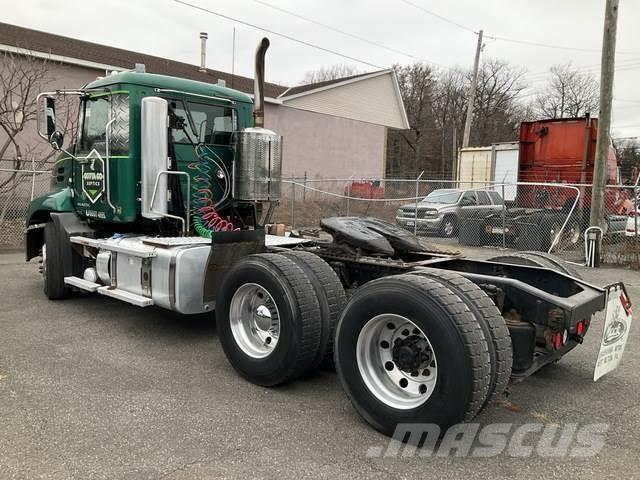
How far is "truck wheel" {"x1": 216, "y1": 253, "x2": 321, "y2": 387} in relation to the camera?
406 centimetres

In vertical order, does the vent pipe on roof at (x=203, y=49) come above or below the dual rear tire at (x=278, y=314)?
above

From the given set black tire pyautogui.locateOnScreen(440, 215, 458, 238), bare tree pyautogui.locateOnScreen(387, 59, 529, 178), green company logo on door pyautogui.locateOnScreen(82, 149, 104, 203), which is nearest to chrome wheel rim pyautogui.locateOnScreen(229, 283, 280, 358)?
green company logo on door pyautogui.locateOnScreen(82, 149, 104, 203)

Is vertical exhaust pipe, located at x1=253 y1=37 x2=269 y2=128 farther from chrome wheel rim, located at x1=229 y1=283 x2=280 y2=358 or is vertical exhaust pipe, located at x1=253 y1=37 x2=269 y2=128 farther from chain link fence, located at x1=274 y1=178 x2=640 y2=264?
chain link fence, located at x1=274 y1=178 x2=640 y2=264

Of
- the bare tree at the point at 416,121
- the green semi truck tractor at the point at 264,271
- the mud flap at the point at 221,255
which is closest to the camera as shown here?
the green semi truck tractor at the point at 264,271

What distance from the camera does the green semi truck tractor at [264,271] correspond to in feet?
11.0

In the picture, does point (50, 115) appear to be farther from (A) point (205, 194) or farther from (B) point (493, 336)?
(B) point (493, 336)

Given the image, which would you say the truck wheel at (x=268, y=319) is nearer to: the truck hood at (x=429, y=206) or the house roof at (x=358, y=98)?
the truck hood at (x=429, y=206)

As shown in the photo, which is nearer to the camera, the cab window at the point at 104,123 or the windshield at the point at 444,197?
the cab window at the point at 104,123

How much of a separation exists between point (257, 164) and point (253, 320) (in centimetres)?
206

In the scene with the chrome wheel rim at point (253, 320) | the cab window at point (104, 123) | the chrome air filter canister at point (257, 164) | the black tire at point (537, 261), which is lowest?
the chrome wheel rim at point (253, 320)

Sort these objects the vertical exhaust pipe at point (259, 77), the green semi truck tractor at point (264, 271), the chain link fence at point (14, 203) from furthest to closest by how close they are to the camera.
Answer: the chain link fence at point (14, 203), the vertical exhaust pipe at point (259, 77), the green semi truck tractor at point (264, 271)

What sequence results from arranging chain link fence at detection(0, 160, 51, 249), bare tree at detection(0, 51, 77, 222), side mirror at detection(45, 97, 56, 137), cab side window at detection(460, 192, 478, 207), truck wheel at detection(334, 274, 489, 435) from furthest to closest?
1. cab side window at detection(460, 192, 478, 207)
2. bare tree at detection(0, 51, 77, 222)
3. chain link fence at detection(0, 160, 51, 249)
4. side mirror at detection(45, 97, 56, 137)
5. truck wheel at detection(334, 274, 489, 435)

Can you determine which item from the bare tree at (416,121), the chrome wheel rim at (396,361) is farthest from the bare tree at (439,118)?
the chrome wheel rim at (396,361)

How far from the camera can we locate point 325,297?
13.7 ft
